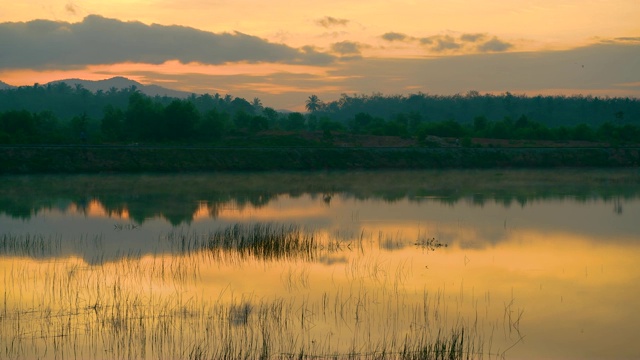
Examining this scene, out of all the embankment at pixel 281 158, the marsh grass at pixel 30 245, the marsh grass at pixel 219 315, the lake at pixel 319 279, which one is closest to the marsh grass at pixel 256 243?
the lake at pixel 319 279

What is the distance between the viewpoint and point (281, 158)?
67.4 m

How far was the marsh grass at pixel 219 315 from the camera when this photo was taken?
12.4 m

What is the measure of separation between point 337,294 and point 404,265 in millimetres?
4090

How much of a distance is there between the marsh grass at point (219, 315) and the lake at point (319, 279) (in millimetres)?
47

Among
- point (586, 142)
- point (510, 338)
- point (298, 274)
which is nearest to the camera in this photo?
point (510, 338)

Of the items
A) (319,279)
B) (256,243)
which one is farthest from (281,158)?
(319,279)

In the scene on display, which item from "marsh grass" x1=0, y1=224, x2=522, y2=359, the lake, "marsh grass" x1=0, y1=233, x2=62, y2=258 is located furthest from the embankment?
"marsh grass" x1=0, y1=224, x2=522, y2=359

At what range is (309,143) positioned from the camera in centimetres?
8006

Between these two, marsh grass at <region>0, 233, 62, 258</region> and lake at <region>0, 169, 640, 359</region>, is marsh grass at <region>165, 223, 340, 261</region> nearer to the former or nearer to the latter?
lake at <region>0, 169, 640, 359</region>

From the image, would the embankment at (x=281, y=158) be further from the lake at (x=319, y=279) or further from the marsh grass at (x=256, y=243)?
the marsh grass at (x=256, y=243)

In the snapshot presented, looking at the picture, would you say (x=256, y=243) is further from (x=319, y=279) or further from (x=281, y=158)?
(x=281, y=158)

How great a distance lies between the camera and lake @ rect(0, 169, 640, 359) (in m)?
12.9

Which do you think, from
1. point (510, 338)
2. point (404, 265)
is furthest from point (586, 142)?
point (510, 338)

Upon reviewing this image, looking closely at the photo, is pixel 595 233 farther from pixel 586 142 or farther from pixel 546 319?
pixel 586 142
